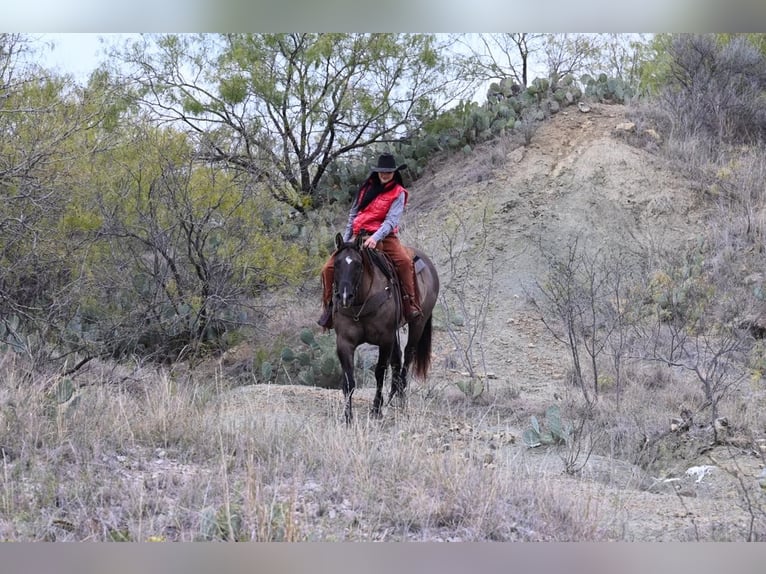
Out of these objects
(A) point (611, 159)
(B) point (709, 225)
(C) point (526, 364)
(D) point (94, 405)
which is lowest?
(C) point (526, 364)

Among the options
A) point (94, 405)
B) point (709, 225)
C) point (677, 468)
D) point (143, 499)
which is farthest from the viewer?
point (709, 225)

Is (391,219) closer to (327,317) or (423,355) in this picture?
(327,317)

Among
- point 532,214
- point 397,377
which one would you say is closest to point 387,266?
point 397,377

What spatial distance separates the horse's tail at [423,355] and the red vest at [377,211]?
2.14 meters

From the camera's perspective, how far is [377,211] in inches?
402

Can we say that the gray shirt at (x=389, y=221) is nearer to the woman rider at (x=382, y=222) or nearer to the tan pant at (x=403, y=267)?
the woman rider at (x=382, y=222)

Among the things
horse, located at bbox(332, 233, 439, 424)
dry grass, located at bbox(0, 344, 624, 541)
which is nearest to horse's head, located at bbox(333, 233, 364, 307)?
horse, located at bbox(332, 233, 439, 424)

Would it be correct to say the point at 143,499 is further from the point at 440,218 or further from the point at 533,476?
the point at 440,218

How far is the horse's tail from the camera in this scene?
11742 millimetres

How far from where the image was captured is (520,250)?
62.3ft

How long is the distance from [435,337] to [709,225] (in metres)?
6.43

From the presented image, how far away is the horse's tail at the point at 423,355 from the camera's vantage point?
38.5ft

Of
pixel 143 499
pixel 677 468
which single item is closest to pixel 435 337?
pixel 677 468

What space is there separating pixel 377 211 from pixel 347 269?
1.21m
